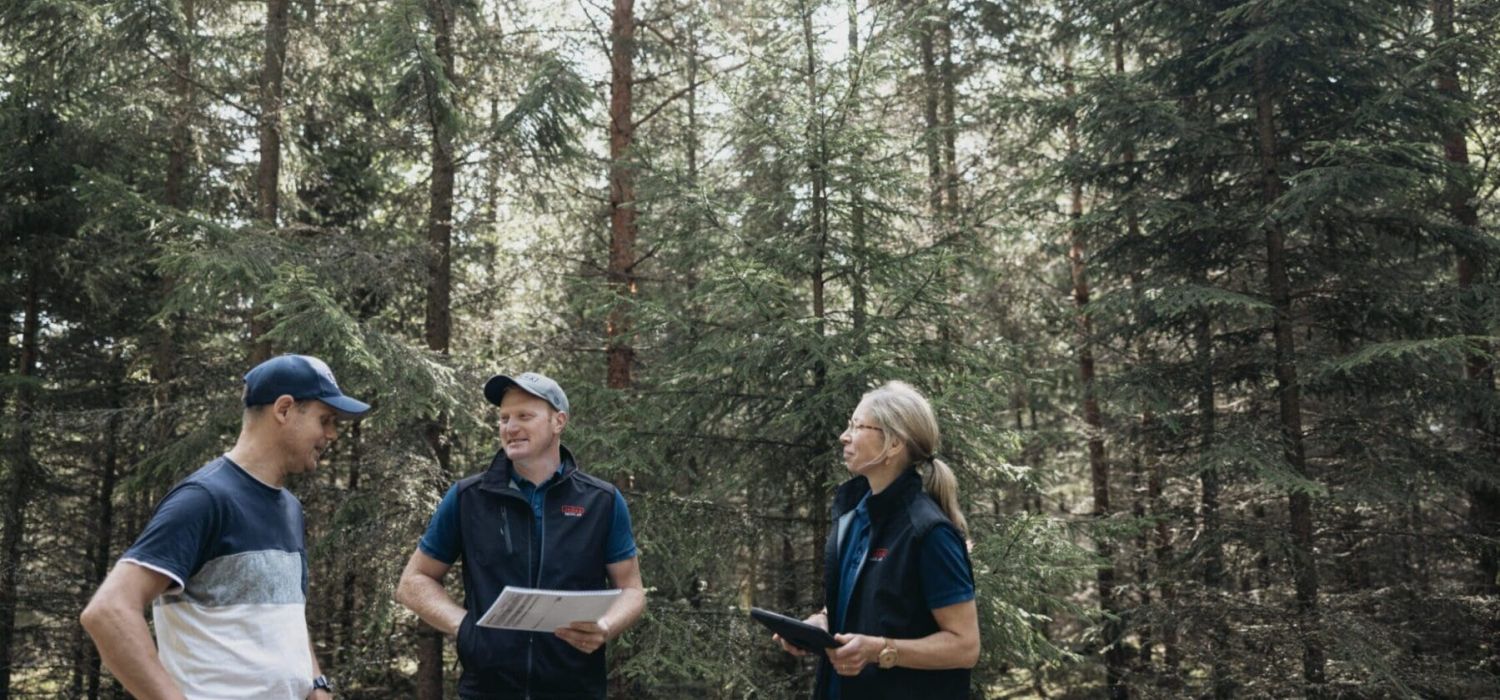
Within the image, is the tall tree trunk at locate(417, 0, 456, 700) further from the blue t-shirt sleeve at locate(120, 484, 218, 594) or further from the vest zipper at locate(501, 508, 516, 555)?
the blue t-shirt sleeve at locate(120, 484, 218, 594)

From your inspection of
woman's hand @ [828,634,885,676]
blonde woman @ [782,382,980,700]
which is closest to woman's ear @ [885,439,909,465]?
blonde woman @ [782,382,980,700]

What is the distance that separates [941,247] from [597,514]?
4539 mm

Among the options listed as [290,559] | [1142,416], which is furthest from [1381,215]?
[290,559]

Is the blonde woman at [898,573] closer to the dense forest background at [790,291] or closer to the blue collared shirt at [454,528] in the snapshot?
the blue collared shirt at [454,528]

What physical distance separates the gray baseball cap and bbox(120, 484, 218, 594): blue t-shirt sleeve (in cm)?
103

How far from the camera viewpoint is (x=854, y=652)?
2992mm

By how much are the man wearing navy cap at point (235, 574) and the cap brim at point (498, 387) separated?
0.60 m

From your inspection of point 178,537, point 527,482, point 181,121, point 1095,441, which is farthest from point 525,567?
point 1095,441

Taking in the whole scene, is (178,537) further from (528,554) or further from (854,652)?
(854,652)

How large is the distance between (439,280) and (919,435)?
8898 mm

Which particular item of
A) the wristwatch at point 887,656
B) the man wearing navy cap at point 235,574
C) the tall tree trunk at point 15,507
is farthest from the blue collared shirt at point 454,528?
the tall tree trunk at point 15,507

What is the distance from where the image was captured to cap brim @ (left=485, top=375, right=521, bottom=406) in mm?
3588

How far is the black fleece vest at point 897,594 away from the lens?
3.13 m

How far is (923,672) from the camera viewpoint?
3.13 metres
